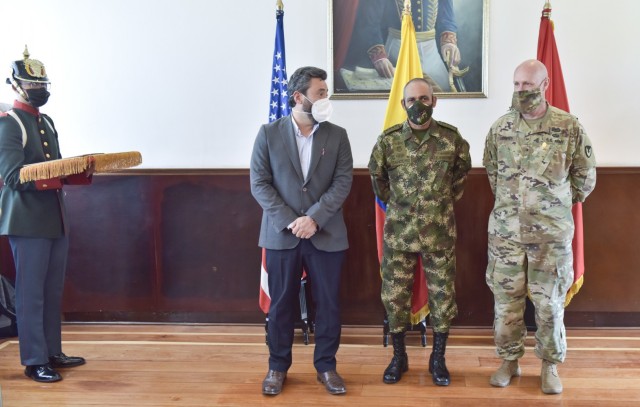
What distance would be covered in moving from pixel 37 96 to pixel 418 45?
2321mm

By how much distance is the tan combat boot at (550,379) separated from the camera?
3.09m

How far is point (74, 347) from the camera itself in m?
3.93

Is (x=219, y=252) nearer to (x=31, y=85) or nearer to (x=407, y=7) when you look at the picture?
(x=31, y=85)

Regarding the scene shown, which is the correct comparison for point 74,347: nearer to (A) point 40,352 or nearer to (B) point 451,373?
(A) point 40,352

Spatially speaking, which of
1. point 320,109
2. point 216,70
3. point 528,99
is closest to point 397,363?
point 320,109

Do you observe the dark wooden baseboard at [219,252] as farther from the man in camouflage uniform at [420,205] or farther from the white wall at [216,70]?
the man in camouflage uniform at [420,205]

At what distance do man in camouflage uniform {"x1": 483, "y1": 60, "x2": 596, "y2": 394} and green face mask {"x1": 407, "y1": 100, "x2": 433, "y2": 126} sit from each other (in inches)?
14.1

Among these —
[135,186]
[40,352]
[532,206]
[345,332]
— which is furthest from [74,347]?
[532,206]

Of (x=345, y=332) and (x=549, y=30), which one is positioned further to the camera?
(x=345, y=332)

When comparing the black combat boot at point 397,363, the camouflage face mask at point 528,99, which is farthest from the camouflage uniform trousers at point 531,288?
the camouflage face mask at point 528,99

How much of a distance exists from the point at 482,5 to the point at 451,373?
90.9 inches

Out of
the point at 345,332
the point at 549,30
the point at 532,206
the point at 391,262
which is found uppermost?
the point at 549,30

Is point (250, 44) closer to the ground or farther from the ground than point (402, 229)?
farther from the ground

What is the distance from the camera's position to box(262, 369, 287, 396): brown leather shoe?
10.2 feet
